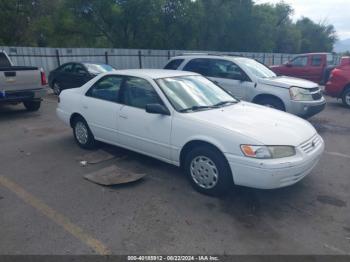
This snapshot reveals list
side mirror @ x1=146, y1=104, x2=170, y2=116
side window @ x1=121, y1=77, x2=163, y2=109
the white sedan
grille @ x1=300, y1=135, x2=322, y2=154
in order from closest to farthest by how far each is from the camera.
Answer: the white sedan → grille @ x1=300, y1=135, x2=322, y2=154 → side mirror @ x1=146, y1=104, x2=170, y2=116 → side window @ x1=121, y1=77, x2=163, y2=109

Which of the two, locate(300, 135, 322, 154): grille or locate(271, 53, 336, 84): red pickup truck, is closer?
locate(300, 135, 322, 154): grille

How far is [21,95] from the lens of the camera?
8672mm

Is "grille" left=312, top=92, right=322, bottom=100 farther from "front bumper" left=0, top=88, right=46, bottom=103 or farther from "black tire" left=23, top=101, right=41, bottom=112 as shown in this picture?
"black tire" left=23, top=101, right=41, bottom=112

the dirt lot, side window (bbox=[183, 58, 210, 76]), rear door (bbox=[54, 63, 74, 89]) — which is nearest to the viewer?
the dirt lot

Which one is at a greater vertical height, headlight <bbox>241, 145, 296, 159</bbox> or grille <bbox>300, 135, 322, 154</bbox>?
headlight <bbox>241, 145, 296, 159</bbox>

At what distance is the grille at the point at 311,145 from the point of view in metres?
4.02

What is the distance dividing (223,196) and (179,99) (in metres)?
1.49

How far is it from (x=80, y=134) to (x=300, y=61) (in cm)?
1199

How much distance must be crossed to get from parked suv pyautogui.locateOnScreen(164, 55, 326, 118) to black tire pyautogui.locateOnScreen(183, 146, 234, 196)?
388 centimetres

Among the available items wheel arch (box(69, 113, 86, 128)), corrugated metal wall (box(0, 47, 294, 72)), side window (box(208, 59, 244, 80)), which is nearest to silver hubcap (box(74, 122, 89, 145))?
wheel arch (box(69, 113, 86, 128))

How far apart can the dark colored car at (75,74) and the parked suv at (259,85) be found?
4553mm

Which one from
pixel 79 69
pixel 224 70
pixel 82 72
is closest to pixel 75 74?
pixel 79 69

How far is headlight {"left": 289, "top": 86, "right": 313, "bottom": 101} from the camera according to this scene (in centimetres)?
749

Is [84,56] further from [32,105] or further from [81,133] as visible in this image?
[81,133]
